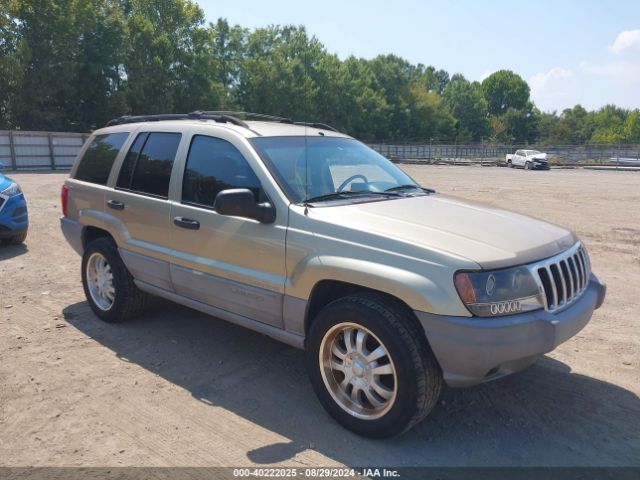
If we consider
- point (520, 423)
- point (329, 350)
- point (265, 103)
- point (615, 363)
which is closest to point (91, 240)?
point (329, 350)

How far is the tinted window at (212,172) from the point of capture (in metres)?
4.03

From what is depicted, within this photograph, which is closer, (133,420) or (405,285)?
(405,285)

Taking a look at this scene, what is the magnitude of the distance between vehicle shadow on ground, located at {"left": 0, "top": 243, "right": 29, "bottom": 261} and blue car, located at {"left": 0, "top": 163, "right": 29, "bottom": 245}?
112 millimetres

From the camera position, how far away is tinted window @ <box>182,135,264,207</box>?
403cm

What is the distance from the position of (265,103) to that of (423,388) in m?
64.0

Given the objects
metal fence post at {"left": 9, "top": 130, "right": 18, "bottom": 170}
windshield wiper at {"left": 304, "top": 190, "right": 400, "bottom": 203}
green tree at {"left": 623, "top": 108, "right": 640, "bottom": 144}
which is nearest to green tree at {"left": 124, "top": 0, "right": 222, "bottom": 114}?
metal fence post at {"left": 9, "top": 130, "right": 18, "bottom": 170}

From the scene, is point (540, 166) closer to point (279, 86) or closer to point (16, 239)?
point (279, 86)

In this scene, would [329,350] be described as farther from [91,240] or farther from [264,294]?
[91,240]

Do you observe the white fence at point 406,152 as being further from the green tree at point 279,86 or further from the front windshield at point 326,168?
the front windshield at point 326,168

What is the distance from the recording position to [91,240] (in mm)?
5586

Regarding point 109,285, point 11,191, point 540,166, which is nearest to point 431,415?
point 109,285

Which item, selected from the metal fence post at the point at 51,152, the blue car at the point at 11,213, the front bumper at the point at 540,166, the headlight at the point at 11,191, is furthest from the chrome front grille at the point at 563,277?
the front bumper at the point at 540,166

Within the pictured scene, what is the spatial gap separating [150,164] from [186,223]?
0.90m

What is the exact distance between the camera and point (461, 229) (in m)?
3.42
